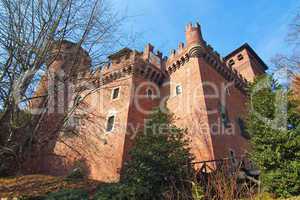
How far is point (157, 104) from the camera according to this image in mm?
19391

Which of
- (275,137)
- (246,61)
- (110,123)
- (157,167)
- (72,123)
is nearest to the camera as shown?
(275,137)

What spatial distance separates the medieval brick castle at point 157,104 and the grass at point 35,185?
3118 mm

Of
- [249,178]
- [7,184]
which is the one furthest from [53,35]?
[249,178]

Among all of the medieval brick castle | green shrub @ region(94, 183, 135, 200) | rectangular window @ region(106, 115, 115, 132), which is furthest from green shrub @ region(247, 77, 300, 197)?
rectangular window @ region(106, 115, 115, 132)

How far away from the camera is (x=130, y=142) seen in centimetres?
1602

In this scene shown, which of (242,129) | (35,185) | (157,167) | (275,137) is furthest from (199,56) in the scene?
(35,185)

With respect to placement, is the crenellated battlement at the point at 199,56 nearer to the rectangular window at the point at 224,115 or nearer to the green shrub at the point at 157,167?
the rectangular window at the point at 224,115

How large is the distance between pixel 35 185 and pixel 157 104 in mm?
10271

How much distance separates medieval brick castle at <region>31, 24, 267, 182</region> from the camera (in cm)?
1558

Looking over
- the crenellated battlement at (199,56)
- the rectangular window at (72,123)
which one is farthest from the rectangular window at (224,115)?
the rectangular window at (72,123)

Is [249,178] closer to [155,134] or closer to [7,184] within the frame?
[155,134]

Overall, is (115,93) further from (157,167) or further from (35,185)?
(157,167)

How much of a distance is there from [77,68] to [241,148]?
1256 cm

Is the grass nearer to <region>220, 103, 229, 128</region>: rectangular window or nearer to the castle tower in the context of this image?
<region>220, 103, 229, 128</region>: rectangular window
